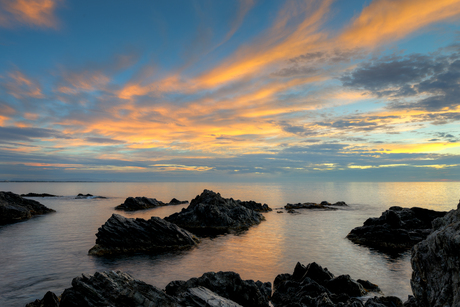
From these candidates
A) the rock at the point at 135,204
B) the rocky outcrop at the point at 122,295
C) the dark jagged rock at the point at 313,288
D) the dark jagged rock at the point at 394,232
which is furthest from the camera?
the rock at the point at 135,204

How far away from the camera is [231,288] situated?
17.2 meters

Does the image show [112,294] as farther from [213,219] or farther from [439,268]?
[213,219]

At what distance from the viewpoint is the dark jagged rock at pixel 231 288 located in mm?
16922

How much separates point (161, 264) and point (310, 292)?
1753cm

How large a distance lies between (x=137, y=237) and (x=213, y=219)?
2110cm

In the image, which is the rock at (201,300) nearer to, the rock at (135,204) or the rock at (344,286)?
the rock at (344,286)

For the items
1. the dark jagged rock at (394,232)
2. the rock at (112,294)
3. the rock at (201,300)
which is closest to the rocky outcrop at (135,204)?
Answer: the dark jagged rock at (394,232)

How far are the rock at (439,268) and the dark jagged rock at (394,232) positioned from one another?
93.6ft

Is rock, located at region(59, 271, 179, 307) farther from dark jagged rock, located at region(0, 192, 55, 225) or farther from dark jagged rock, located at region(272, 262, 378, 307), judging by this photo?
dark jagged rock, located at region(0, 192, 55, 225)

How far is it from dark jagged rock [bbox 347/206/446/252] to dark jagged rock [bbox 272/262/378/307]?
2165 centimetres

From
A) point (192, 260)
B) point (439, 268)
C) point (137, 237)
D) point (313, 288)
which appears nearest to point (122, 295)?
point (313, 288)

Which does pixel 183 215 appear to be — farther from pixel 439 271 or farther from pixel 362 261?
pixel 439 271

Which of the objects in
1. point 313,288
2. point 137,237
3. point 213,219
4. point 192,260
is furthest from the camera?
point 213,219

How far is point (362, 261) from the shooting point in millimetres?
30297
